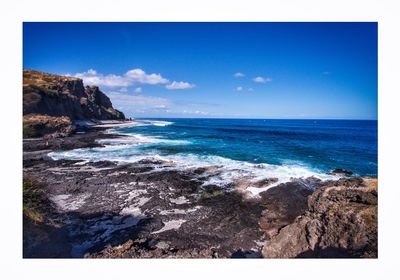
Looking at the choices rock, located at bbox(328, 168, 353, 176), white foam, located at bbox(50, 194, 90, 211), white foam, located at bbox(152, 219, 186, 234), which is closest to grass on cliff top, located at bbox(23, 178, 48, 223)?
white foam, located at bbox(50, 194, 90, 211)

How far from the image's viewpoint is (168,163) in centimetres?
1535

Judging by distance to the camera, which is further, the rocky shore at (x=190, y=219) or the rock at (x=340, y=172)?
the rock at (x=340, y=172)

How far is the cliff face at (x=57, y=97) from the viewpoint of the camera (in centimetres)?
2575

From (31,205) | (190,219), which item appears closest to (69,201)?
(31,205)

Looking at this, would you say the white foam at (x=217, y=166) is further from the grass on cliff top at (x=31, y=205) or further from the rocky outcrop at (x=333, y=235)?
the grass on cliff top at (x=31, y=205)

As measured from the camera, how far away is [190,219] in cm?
783

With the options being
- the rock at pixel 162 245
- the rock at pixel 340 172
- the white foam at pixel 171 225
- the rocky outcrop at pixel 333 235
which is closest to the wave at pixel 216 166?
the rock at pixel 340 172

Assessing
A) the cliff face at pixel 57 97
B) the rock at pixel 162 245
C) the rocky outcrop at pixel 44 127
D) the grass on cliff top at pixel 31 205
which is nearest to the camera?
the rock at pixel 162 245

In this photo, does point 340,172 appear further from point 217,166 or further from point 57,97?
point 57,97

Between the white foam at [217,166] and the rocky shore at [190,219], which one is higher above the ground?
the white foam at [217,166]

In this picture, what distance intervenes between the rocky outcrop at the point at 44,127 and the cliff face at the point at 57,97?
2017mm
